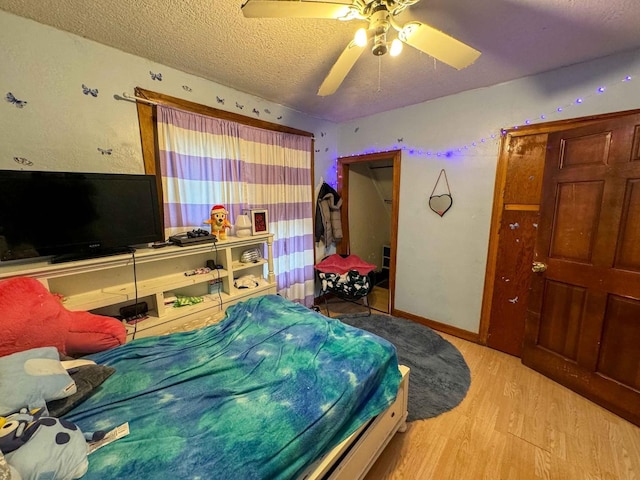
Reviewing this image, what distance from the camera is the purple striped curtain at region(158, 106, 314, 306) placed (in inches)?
79.6

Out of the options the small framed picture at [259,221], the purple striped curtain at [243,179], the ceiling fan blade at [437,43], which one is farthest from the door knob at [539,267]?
the small framed picture at [259,221]

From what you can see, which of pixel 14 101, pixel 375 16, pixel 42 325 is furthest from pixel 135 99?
pixel 375 16

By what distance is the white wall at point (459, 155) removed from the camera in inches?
75.2

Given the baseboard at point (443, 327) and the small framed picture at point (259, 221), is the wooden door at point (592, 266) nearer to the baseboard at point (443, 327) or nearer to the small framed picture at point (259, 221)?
the baseboard at point (443, 327)

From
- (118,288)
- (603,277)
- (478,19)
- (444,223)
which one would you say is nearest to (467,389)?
(603,277)

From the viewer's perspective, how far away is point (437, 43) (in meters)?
1.27

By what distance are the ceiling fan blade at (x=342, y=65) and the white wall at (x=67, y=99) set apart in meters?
1.23

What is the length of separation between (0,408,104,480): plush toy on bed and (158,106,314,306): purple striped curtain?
1402mm

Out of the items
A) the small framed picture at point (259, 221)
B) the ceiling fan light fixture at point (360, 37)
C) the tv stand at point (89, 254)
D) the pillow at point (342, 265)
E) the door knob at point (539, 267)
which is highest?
the ceiling fan light fixture at point (360, 37)

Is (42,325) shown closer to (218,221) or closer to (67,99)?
(218,221)

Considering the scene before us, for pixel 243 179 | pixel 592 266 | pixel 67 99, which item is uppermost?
pixel 67 99

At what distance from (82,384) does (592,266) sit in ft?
9.68

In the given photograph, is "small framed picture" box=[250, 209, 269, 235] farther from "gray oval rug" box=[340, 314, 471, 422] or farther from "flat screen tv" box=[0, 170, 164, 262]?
"gray oval rug" box=[340, 314, 471, 422]

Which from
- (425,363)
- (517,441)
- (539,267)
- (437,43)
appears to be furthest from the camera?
(425,363)
